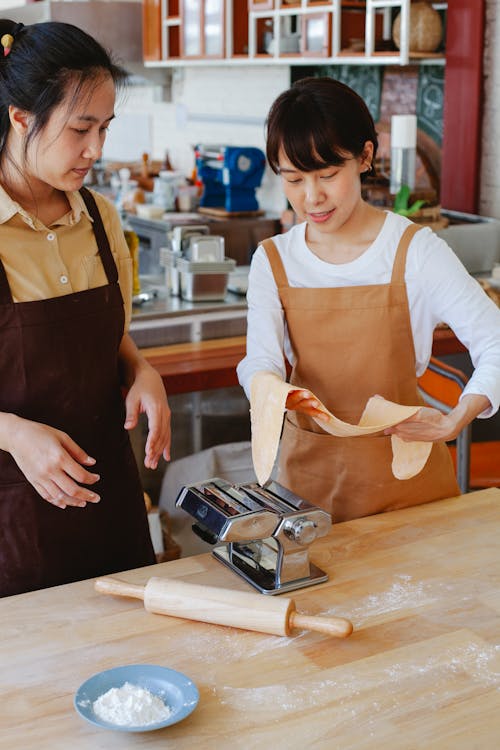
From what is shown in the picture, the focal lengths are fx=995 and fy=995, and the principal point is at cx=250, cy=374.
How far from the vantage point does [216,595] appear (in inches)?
62.1

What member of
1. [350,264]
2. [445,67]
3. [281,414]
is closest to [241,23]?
[445,67]

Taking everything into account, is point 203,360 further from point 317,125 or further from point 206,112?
point 206,112

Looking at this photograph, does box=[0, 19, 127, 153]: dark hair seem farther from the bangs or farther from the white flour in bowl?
the white flour in bowl

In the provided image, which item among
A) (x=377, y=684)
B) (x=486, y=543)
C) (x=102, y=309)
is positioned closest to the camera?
(x=377, y=684)

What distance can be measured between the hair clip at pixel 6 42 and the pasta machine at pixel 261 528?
34.8 inches

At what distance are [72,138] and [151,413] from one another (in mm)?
550

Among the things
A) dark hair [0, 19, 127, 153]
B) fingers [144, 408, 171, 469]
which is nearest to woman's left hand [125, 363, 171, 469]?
fingers [144, 408, 171, 469]

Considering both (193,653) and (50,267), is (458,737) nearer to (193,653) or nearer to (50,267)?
(193,653)

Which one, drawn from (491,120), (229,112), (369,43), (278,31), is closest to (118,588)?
(491,120)

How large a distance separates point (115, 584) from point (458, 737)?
619 mm

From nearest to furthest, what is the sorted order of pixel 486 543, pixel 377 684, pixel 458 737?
1. pixel 458 737
2. pixel 377 684
3. pixel 486 543

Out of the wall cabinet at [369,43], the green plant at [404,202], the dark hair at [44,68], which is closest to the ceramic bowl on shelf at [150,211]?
the wall cabinet at [369,43]

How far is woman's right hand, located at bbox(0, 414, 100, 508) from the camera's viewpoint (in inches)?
65.7

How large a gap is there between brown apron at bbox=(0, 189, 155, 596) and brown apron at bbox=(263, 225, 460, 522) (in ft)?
1.25
